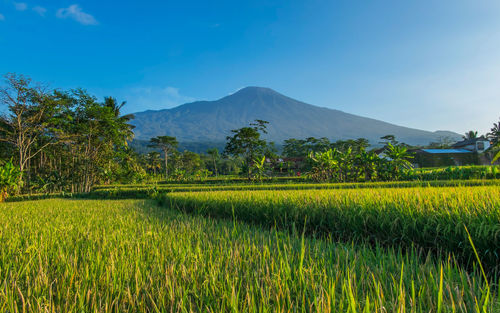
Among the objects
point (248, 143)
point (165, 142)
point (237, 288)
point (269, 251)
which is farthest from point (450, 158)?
point (165, 142)

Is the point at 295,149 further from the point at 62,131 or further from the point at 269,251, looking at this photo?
the point at 269,251

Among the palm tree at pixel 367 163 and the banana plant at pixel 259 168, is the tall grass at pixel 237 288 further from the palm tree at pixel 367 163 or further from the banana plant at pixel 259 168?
the banana plant at pixel 259 168

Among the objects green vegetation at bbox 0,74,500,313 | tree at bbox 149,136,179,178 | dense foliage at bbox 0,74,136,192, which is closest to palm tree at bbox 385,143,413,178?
green vegetation at bbox 0,74,500,313

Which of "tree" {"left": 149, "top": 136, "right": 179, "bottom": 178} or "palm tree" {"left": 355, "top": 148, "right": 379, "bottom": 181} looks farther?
"tree" {"left": 149, "top": 136, "right": 179, "bottom": 178}

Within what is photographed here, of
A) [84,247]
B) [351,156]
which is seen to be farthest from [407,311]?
[351,156]

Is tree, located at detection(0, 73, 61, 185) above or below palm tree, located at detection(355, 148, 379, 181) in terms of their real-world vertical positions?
above

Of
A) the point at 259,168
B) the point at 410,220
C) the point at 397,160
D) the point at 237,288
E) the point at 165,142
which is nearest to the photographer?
the point at 237,288

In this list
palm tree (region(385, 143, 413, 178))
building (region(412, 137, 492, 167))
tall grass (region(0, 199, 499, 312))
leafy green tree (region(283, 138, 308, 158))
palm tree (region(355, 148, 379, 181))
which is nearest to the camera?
tall grass (region(0, 199, 499, 312))

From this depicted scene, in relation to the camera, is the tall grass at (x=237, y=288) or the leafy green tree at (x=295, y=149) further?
the leafy green tree at (x=295, y=149)

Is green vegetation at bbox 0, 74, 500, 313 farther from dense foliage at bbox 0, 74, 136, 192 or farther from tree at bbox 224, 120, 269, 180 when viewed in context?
tree at bbox 224, 120, 269, 180

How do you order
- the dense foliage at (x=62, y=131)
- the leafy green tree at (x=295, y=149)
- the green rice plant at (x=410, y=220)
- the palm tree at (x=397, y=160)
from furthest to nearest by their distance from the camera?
the leafy green tree at (x=295, y=149) < the dense foliage at (x=62, y=131) < the palm tree at (x=397, y=160) < the green rice plant at (x=410, y=220)

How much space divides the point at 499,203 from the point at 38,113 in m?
21.1

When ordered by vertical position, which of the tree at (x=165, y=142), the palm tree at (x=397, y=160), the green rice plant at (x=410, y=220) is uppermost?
the tree at (x=165, y=142)

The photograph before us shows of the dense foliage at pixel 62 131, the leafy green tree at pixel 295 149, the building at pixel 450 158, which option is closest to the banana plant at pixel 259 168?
the dense foliage at pixel 62 131
